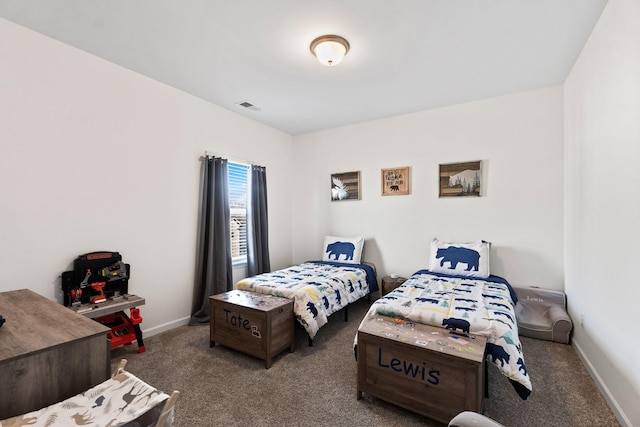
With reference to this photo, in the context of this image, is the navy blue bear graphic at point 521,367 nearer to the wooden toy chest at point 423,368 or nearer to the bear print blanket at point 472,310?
the bear print blanket at point 472,310

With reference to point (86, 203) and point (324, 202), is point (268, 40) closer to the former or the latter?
point (86, 203)

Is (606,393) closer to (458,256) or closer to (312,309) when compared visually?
(458,256)

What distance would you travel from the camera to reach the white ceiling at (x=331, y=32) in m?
1.90

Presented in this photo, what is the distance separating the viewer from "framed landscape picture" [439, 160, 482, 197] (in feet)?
11.0

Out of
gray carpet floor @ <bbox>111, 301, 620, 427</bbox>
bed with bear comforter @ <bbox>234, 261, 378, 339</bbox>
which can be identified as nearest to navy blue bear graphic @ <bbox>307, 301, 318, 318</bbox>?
bed with bear comforter @ <bbox>234, 261, 378, 339</bbox>

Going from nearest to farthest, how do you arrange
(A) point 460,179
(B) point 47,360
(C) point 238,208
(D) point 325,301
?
(B) point 47,360 → (D) point 325,301 → (A) point 460,179 → (C) point 238,208

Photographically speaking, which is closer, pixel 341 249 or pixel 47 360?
pixel 47 360

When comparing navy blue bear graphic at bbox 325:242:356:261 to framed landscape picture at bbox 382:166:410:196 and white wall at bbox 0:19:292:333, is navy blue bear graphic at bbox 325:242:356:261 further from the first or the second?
white wall at bbox 0:19:292:333

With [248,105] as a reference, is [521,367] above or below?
below

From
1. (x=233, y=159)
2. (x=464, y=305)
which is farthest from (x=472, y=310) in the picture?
(x=233, y=159)

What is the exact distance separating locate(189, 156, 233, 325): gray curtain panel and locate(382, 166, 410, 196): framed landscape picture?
211 cm

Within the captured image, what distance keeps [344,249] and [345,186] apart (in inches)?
37.4

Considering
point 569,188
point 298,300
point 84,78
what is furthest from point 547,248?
point 84,78

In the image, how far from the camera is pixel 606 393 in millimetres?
→ 1868
